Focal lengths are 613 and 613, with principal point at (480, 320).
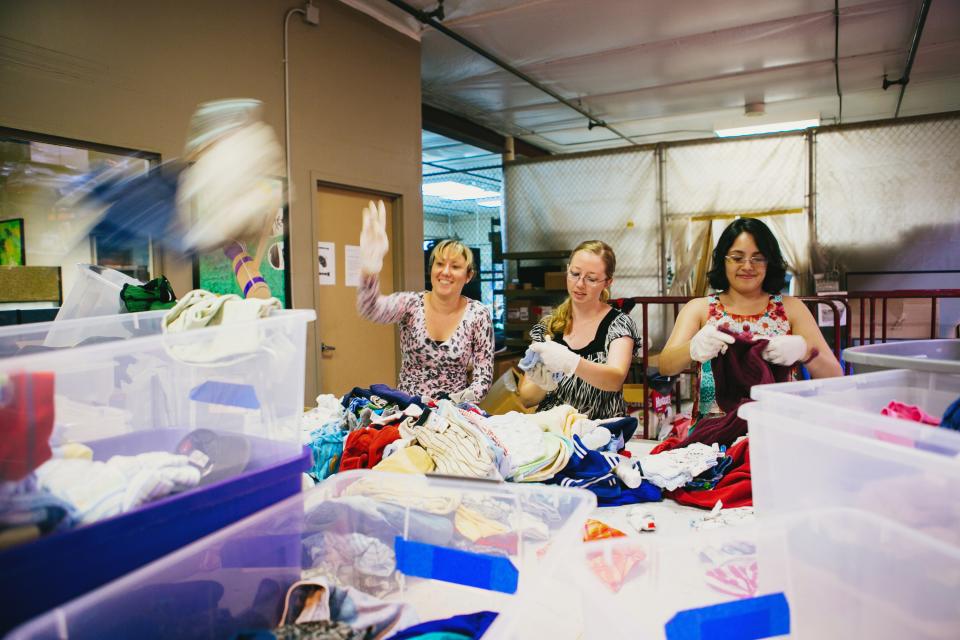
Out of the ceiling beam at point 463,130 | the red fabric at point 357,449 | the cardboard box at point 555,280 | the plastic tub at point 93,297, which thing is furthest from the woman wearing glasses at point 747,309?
the ceiling beam at point 463,130

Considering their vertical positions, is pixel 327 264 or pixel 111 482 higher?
pixel 327 264

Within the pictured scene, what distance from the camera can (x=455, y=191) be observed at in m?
11.7

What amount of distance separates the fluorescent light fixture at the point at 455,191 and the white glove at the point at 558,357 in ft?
28.8

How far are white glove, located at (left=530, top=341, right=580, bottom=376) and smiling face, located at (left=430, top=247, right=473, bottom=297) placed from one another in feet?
2.03

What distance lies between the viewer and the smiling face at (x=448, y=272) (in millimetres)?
2811

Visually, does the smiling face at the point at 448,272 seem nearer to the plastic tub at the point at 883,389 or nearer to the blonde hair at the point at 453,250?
the blonde hair at the point at 453,250

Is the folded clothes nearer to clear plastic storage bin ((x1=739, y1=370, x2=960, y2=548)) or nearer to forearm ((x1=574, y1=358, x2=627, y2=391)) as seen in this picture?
clear plastic storage bin ((x1=739, y1=370, x2=960, y2=548))

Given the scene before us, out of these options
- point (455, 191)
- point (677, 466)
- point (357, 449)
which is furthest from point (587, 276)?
Answer: point (455, 191)

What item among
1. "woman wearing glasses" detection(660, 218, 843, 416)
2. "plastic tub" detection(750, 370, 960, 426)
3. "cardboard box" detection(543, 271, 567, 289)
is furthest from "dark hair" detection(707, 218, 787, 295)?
"cardboard box" detection(543, 271, 567, 289)

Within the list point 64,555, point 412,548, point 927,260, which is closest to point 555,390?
point 412,548

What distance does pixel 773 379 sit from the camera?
2.14m

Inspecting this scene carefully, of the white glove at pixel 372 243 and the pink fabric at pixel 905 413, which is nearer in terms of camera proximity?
the pink fabric at pixel 905 413

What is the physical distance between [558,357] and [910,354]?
4.04ft

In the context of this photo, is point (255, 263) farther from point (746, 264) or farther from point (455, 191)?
point (455, 191)
